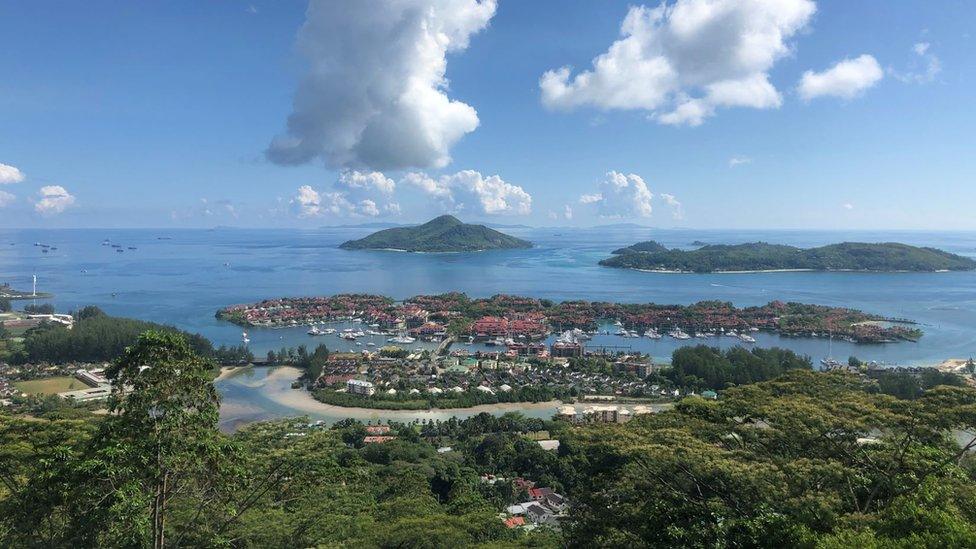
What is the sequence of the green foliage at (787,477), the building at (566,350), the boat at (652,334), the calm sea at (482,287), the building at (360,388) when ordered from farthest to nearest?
the boat at (652,334) < the calm sea at (482,287) < the building at (566,350) < the building at (360,388) < the green foliage at (787,477)

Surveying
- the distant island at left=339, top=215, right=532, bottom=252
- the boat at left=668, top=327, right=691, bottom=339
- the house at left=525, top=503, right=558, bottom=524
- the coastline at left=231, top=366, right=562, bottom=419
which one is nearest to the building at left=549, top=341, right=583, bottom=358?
the coastline at left=231, top=366, right=562, bottom=419

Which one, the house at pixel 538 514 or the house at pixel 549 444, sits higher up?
the house at pixel 538 514

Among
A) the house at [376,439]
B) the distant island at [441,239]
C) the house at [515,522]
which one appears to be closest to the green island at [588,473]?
the house at [515,522]

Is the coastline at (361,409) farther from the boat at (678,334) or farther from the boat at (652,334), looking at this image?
the boat at (678,334)

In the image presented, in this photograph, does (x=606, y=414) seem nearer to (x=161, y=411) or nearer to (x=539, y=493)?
(x=539, y=493)

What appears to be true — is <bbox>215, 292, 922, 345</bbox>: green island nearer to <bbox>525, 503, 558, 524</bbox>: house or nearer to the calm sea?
the calm sea

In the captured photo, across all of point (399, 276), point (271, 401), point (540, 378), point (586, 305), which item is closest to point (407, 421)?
point (271, 401)
